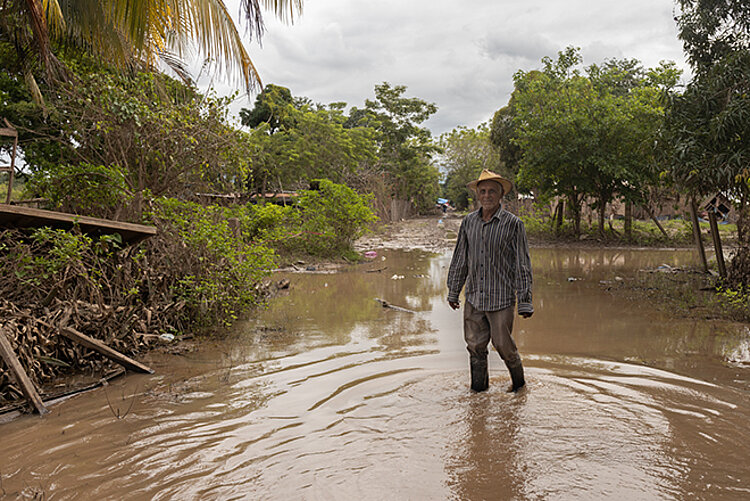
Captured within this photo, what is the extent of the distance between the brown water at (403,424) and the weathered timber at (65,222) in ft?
4.61

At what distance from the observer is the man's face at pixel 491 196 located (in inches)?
181

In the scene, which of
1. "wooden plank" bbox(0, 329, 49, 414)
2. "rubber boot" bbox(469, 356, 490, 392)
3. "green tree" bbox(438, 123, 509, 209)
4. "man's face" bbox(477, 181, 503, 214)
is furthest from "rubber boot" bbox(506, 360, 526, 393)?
"green tree" bbox(438, 123, 509, 209)

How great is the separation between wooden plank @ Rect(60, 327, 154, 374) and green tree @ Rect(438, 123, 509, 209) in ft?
164

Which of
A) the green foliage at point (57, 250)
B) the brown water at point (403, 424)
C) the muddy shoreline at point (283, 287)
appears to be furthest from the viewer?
the green foliage at point (57, 250)

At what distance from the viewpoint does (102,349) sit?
5168mm

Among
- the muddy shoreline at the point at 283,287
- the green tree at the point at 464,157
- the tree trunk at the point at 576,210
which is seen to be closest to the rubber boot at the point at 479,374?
the muddy shoreline at the point at 283,287

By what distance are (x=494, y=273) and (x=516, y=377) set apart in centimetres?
102

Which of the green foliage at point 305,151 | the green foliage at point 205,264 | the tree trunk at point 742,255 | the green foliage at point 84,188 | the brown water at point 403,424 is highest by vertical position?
the green foliage at point 305,151

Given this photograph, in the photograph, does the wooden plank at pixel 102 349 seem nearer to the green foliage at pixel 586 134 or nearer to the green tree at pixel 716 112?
the green tree at pixel 716 112

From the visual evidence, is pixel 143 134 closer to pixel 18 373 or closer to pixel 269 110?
pixel 18 373

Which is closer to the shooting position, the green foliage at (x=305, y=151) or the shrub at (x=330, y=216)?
the shrub at (x=330, y=216)

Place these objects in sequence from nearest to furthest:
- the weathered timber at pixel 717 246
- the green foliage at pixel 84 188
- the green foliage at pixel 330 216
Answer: the green foliage at pixel 84 188
the weathered timber at pixel 717 246
the green foliage at pixel 330 216

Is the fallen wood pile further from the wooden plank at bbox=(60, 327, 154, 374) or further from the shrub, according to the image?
the shrub

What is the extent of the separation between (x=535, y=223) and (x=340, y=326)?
1940 cm
